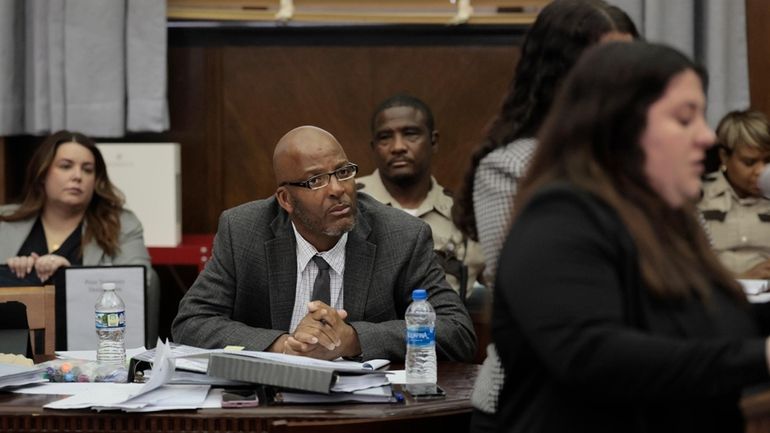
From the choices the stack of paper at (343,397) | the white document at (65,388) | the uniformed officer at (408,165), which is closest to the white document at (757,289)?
the uniformed officer at (408,165)

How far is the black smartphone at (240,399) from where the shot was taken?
2463 millimetres

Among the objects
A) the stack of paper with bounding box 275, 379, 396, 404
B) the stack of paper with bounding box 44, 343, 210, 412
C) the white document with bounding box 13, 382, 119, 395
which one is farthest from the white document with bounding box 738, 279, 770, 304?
the white document with bounding box 13, 382, 119, 395

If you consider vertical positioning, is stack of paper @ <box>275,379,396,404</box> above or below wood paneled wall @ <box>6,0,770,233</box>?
below

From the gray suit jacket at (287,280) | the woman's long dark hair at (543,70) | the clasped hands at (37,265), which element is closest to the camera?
the woman's long dark hair at (543,70)

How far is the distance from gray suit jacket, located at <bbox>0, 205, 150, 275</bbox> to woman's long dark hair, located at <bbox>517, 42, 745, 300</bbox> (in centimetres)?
332

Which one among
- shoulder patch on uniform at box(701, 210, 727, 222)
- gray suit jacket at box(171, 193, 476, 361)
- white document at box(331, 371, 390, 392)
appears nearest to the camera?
white document at box(331, 371, 390, 392)

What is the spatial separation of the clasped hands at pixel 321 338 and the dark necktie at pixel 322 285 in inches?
10.7

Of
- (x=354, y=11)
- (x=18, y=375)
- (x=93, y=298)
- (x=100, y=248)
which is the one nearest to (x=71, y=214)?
(x=100, y=248)

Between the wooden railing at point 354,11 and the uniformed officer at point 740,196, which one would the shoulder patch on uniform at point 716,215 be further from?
the wooden railing at point 354,11

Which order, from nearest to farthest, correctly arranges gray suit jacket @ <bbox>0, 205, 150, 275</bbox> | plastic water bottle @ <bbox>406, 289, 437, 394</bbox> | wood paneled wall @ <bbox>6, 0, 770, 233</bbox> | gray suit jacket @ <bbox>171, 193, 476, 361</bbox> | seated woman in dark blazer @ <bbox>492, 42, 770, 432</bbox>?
1. seated woman in dark blazer @ <bbox>492, 42, 770, 432</bbox>
2. plastic water bottle @ <bbox>406, 289, 437, 394</bbox>
3. gray suit jacket @ <bbox>171, 193, 476, 361</bbox>
4. gray suit jacket @ <bbox>0, 205, 150, 275</bbox>
5. wood paneled wall @ <bbox>6, 0, 770, 233</bbox>

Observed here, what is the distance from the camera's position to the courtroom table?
2377mm

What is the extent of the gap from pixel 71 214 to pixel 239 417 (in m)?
2.72

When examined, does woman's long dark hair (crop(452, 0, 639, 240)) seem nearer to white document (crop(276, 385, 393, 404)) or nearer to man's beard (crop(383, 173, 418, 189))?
white document (crop(276, 385, 393, 404))

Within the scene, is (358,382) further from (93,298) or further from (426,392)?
(93,298)
